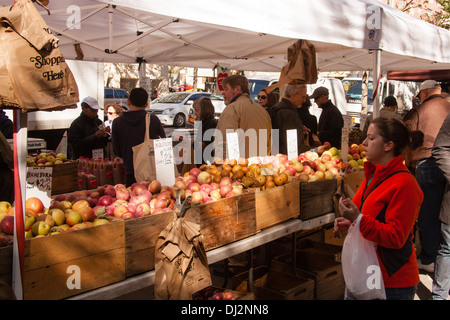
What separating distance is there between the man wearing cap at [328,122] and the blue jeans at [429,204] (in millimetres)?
2518

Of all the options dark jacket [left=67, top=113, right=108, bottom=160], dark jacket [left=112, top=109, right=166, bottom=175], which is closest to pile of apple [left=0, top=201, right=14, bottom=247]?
dark jacket [left=112, top=109, right=166, bottom=175]

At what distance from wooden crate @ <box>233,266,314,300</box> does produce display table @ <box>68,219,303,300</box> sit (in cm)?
63

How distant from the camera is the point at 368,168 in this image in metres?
2.64

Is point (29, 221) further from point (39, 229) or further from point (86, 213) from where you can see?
point (86, 213)

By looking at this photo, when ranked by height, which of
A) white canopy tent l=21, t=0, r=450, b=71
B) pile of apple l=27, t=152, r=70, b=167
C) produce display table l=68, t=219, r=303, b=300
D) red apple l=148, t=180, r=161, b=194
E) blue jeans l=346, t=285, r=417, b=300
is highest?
white canopy tent l=21, t=0, r=450, b=71

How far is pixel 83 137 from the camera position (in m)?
6.32

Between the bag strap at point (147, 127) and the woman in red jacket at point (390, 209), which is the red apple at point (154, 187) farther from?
the woman in red jacket at point (390, 209)

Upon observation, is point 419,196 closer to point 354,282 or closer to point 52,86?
point 354,282

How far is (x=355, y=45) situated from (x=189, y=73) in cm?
4209

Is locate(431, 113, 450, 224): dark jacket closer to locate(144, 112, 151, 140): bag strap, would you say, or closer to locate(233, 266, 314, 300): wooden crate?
locate(233, 266, 314, 300): wooden crate

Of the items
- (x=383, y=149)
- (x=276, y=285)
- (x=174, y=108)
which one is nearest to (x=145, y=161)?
(x=276, y=285)

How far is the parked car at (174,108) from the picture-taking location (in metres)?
19.5

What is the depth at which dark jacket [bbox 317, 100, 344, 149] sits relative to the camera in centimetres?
691

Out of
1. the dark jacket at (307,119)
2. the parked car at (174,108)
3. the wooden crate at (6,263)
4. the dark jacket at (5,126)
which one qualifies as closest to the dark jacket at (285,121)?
the dark jacket at (307,119)
